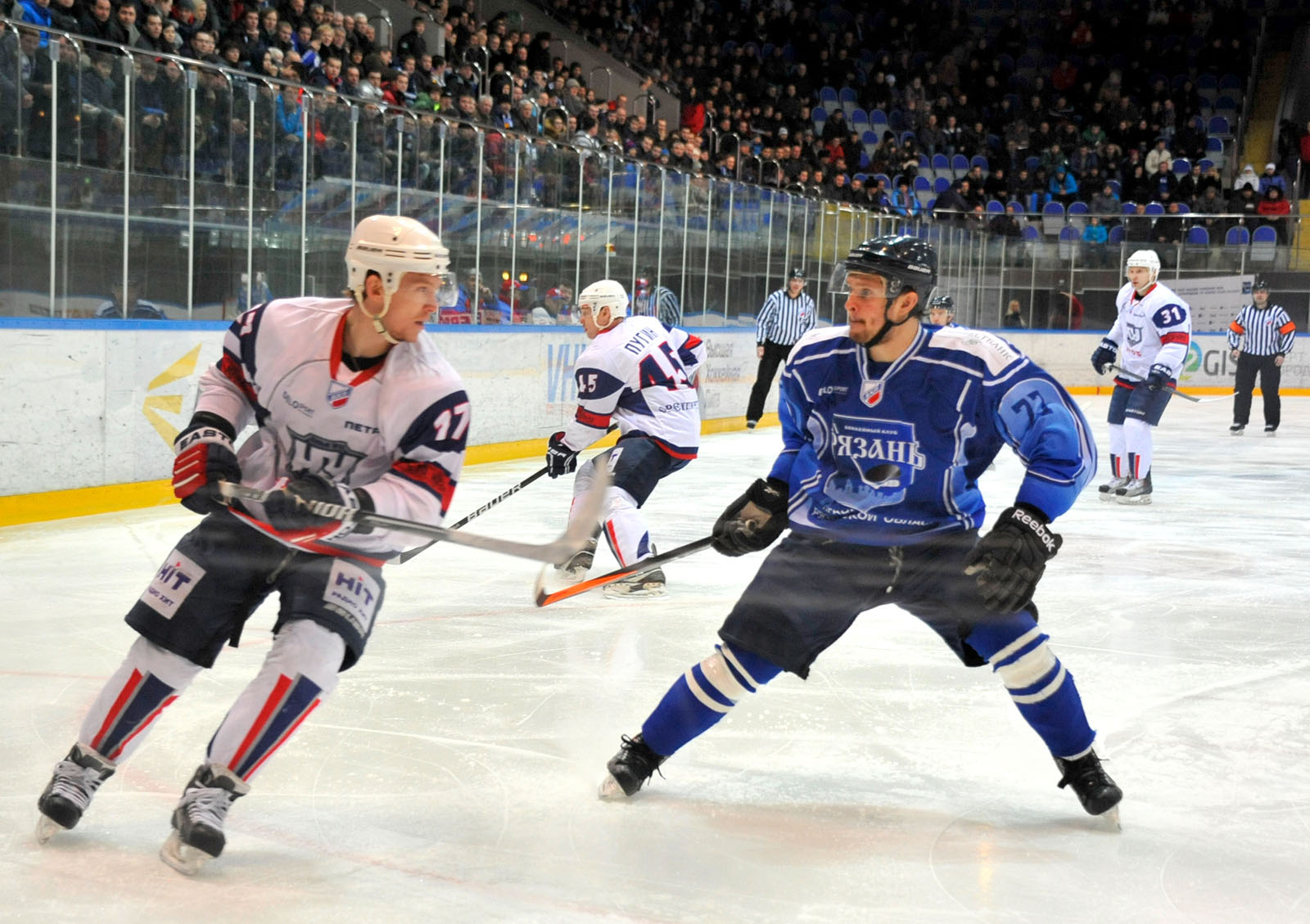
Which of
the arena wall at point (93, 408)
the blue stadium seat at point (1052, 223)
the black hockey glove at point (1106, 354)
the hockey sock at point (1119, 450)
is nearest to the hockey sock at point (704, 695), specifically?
the arena wall at point (93, 408)

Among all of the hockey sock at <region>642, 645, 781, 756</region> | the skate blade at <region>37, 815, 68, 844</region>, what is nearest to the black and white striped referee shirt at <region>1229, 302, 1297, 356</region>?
the hockey sock at <region>642, 645, 781, 756</region>

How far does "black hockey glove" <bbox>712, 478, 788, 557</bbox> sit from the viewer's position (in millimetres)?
2854

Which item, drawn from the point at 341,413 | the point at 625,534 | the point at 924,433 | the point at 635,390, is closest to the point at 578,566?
the point at 625,534

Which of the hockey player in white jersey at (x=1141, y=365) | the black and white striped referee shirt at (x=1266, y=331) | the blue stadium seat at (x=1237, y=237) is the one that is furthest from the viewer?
the blue stadium seat at (x=1237, y=237)

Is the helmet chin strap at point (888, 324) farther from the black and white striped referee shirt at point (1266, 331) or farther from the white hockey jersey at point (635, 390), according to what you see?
the black and white striped referee shirt at point (1266, 331)

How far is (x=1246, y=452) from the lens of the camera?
413 inches

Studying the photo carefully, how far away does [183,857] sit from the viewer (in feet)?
7.77

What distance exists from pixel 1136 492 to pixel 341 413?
6235mm

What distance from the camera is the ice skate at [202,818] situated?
2334 millimetres

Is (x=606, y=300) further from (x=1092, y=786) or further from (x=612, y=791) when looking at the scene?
(x=1092, y=786)

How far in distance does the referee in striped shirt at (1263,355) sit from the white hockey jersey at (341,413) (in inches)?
430

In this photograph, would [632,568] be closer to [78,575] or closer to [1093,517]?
[78,575]

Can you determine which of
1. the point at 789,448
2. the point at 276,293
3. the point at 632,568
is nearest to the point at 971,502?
the point at 789,448

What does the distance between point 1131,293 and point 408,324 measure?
637 cm
